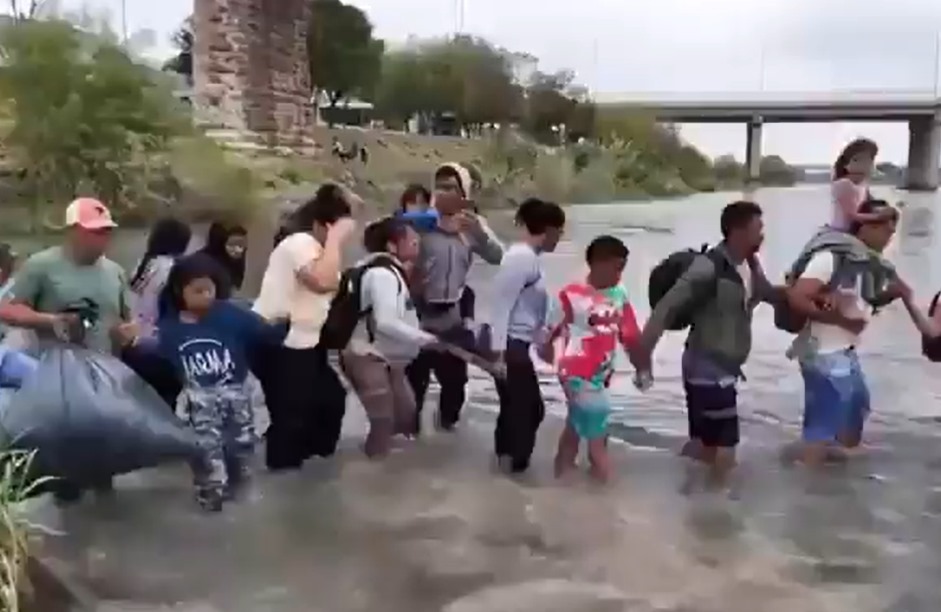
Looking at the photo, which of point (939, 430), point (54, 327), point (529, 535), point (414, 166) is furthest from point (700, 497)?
point (414, 166)

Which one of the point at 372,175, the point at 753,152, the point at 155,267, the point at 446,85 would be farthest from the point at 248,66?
the point at 753,152

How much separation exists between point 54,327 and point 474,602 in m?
2.13

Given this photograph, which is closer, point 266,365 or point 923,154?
point 266,365

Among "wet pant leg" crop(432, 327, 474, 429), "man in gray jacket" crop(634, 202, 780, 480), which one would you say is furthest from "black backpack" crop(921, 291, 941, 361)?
"wet pant leg" crop(432, 327, 474, 429)

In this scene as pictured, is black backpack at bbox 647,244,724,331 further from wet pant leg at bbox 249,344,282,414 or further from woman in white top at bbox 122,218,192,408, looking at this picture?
woman in white top at bbox 122,218,192,408

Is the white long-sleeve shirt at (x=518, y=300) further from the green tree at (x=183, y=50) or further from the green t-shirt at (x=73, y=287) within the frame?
the green tree at (x=183, y=50)

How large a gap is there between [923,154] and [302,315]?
65421 mm

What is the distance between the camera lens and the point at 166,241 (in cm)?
676

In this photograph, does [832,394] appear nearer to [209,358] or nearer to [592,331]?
[592,331]

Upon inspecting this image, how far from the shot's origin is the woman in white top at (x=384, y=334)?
655 cm

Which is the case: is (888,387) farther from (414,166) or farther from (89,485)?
(414,166)

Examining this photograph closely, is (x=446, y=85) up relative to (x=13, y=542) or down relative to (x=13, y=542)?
up

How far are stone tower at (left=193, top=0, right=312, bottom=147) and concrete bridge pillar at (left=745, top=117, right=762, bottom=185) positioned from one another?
113ft

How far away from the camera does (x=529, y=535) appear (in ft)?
18.7
